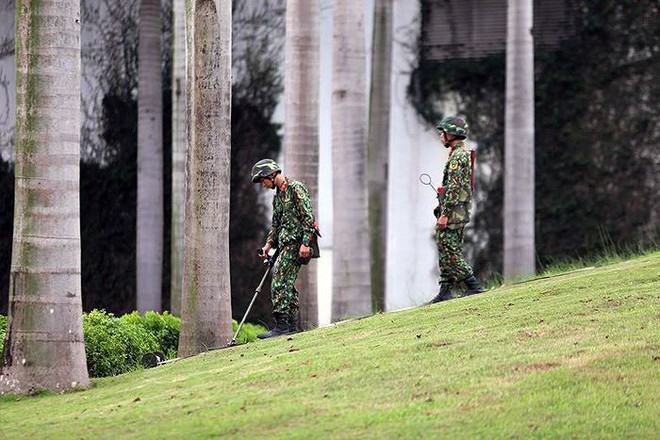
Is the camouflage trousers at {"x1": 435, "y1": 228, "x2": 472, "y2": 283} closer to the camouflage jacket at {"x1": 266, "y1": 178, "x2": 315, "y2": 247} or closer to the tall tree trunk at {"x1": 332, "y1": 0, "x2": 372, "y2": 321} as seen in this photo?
the camouflage jacket at {"x1": 266, "y1": 178, "x2": 315, "y2": 247}

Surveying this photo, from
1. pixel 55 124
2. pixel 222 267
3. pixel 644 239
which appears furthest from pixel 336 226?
pixel 55 124

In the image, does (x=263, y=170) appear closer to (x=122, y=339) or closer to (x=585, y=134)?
(x=122, y=339)

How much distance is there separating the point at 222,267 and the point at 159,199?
9335 millimetres

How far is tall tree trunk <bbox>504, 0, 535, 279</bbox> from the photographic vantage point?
84.3 ft

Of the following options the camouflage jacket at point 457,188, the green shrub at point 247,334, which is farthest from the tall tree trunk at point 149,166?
the camouflage jacket at point 457,188

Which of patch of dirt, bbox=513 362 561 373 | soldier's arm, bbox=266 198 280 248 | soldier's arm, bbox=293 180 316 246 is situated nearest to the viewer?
patch of dirt, bbox=513 362 561 373

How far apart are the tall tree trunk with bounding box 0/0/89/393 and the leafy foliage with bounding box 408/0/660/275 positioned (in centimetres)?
1376

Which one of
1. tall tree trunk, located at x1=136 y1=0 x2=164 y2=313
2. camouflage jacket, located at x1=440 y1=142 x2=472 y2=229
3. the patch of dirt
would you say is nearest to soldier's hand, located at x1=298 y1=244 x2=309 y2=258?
camouflage jacket, located at x1=440 y1=142 x2=472 y2=229

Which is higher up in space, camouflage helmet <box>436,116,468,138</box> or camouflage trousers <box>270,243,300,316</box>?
camouflage helmet <box>436,116,468,138</box>

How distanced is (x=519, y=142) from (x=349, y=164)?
435cm

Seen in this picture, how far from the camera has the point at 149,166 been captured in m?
27.2

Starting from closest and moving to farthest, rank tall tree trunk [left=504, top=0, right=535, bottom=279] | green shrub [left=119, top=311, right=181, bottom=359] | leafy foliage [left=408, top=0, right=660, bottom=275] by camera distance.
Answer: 1. green shrub [left=119, top=311, right=181, bottom=359]
2. tall tree trunk [left=504, top=0, right=535, bottom=279]
3. leafy foliage [left=408, top=0, right=660, bottom=275]

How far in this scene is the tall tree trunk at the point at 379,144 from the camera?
2638 centimetres

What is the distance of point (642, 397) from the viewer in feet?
37.1
